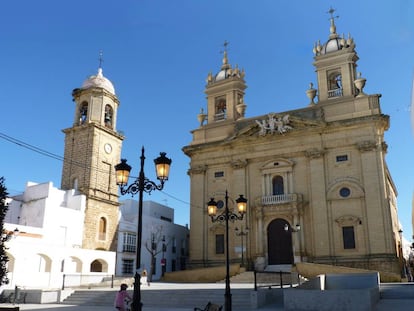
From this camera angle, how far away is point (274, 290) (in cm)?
1839

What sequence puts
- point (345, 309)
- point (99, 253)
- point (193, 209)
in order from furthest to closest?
1. point (193, 209)
2. point (99, 253)
3. point (345, 309)

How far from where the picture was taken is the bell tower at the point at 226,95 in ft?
127

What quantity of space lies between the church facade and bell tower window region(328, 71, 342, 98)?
0.08m

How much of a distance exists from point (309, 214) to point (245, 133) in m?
8.64

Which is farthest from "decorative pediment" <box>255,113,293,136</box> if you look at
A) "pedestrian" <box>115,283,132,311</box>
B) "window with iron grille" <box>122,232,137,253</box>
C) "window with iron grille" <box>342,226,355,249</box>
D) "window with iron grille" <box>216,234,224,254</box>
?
"pedestrian" <box>115,283,132,311</box>

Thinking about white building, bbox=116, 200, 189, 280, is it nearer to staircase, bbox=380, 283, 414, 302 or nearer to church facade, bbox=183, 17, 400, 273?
church facade, bbox=183, 17, 400, 273

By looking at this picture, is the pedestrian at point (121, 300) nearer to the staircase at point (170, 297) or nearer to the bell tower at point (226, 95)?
the staircase at point (170, 297)

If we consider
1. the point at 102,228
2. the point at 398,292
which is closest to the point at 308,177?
the point at 398,292

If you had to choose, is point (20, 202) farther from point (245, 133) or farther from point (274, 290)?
point (274, 290)

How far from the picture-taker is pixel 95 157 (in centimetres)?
3659

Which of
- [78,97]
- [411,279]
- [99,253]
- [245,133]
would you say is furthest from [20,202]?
[411,279]

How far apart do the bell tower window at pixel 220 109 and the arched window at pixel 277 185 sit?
26.4 ft

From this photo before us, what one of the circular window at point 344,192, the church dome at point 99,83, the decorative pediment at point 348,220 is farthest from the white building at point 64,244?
the circular window at point 344,192

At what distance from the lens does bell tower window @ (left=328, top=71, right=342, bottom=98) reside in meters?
34.6
